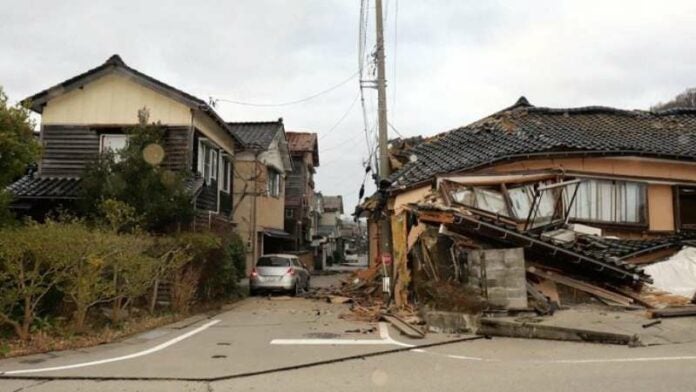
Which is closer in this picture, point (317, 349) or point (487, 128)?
point (317, 349)

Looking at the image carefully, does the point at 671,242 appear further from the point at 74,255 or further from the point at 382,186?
the point at 74,255

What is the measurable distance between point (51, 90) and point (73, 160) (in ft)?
8.44

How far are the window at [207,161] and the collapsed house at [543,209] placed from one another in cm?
668

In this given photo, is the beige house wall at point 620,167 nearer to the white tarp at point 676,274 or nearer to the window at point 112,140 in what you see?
the white tarp at point 676,274

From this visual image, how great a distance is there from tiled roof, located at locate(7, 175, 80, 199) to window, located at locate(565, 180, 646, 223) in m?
14.9

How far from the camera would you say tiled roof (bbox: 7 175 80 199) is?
1834cm

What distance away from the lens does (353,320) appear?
45.0 feet

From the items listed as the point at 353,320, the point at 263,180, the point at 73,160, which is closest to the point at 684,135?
the point at 353,320

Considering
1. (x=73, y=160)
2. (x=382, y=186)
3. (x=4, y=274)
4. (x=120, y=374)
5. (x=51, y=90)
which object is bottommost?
(x=120, y=374)

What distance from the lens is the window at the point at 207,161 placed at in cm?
2128

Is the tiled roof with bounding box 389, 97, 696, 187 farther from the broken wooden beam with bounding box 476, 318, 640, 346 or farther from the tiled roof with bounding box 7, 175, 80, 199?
the tiled roof with bounding box 7, 175, 80, 199

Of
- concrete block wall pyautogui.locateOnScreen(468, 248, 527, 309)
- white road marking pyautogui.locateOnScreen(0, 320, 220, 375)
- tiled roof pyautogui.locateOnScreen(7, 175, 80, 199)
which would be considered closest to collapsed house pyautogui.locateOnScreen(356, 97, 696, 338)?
concrete block wall pyautogui.locateOnScreen(468, 248, 527, 309)

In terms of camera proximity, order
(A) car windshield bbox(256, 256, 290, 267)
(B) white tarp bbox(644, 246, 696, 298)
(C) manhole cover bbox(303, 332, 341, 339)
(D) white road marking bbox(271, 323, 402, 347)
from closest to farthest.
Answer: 1. (D) white road marking bbox(271, 323, 402, 347)
2. (C) manhole cover bbox(303, 332, 341, 339)
3. (B) white tarp bbox(644, 246, 696, 298)
4. (A) car windshield bbox(256, 256, 290, 267)

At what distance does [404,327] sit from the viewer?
11.5m
